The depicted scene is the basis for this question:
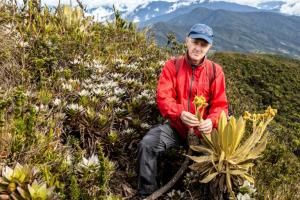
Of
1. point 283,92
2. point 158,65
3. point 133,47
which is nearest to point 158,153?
point 158,65

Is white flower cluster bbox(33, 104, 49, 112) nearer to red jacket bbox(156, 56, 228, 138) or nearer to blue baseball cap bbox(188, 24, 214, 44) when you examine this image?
red jacket bbox(156, 56, 228, 138)

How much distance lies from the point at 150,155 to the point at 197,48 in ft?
4.32

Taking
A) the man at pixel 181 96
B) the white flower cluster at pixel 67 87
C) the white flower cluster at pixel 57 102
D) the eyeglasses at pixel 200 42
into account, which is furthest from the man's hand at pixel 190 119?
the white flower cluster at pixel 67 87

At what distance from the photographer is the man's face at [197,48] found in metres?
4.84

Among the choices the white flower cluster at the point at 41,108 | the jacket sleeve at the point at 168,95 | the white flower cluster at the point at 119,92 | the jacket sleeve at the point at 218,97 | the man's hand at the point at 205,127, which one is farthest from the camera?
the white flower cluster at the point at 119,92

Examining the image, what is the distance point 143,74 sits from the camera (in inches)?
272

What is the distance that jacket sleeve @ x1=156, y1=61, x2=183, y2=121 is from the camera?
4.67 meters

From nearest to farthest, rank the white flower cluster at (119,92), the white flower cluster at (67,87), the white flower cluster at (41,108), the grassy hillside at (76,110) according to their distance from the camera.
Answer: the grassy hillside at (76,110) < the white flower cluster at (41,108) < the white flower cluster at (67,87) < the white flower cluster at (119,92)

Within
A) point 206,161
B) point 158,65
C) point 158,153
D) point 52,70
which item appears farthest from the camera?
point 158,65

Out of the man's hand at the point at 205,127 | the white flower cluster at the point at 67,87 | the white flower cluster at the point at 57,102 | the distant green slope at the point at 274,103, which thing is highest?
the white flower cluster at the point at 67,87

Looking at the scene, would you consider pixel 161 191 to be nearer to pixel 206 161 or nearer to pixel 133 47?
pixel 206 161

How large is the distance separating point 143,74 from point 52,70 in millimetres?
1558

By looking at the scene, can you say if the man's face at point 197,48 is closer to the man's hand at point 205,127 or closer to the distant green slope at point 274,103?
the man's hand at point 205,127

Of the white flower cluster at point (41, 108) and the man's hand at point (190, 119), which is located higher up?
the white flower cluster at point (41, 108)
